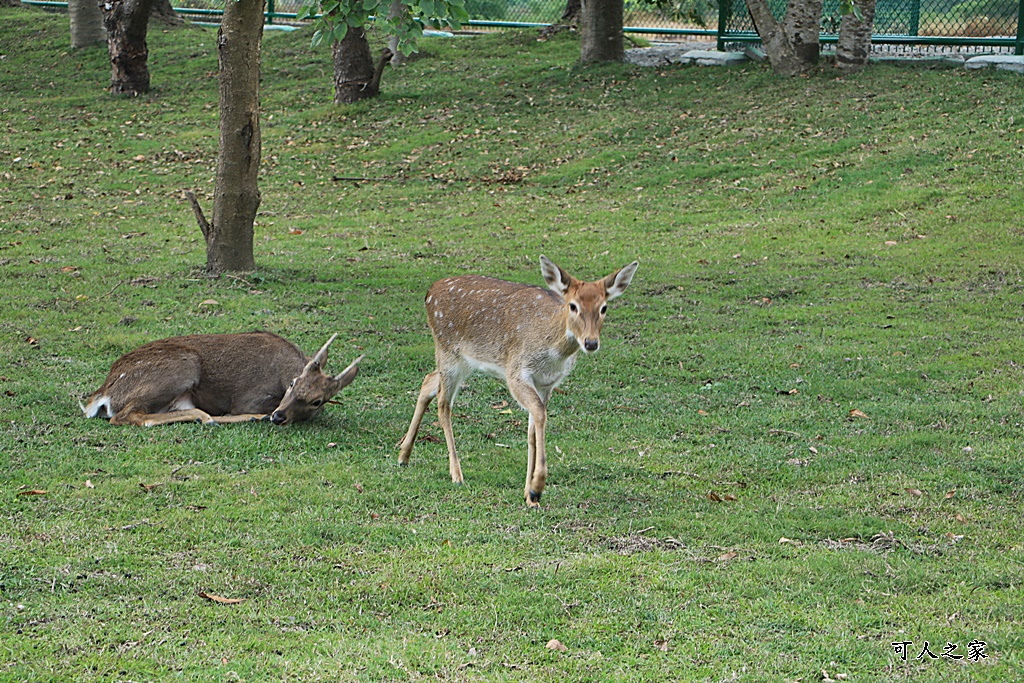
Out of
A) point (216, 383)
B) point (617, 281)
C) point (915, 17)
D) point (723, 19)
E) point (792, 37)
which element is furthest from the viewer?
point (723, 19)

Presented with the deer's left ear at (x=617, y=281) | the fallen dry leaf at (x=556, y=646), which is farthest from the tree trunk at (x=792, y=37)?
the fallen dry leaf at (x=556, y=646)

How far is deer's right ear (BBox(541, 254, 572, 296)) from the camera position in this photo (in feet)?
20.0

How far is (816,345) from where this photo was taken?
9516mm

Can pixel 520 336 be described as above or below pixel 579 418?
above

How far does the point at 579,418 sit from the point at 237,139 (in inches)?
225

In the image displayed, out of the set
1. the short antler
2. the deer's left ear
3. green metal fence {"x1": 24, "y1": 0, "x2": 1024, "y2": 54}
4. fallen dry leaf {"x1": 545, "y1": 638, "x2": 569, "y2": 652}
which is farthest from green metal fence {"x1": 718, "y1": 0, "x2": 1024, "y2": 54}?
fallen dry leaf {"x1": 545, "y1": 638, "x2": 569, "y2": 652}

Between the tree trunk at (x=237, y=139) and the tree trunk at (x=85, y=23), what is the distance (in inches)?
642

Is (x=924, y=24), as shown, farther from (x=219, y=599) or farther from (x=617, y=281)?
(x=219, y=599)

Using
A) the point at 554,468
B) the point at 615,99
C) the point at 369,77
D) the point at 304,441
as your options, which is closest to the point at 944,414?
the point at 554,468

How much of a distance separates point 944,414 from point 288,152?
46.0 feet

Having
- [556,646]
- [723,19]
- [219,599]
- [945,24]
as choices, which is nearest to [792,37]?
[723,19]

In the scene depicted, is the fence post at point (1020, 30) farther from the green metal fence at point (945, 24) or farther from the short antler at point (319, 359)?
the short antler at point (319, 359)

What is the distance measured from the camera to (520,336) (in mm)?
6441

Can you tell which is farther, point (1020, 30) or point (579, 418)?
point (1020, 30)
